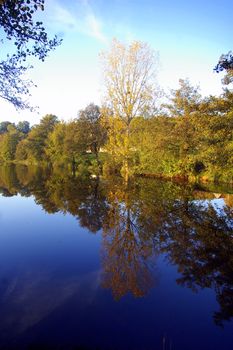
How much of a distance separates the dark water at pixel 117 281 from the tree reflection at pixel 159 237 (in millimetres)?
30

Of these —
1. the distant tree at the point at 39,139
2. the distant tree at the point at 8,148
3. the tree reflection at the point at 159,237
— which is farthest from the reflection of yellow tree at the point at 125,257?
the distant tree at the point at 8,148

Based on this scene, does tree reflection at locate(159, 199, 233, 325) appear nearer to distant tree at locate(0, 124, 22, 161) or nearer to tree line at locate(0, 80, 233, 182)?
tree line at locate(0, 80, 233, 182)

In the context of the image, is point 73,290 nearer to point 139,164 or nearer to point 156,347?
point 156,347

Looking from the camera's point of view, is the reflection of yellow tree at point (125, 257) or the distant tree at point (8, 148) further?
the distant tree at point (8, 148)

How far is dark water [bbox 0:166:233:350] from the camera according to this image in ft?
13.8

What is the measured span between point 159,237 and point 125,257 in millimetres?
2033

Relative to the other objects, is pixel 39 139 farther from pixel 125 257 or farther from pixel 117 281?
pixel 117 281

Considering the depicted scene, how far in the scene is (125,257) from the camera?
7191mm

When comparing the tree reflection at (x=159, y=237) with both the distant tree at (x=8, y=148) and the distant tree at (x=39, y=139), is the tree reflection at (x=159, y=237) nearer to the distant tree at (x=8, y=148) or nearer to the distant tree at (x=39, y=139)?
the distant tree at (x=39, y=139)

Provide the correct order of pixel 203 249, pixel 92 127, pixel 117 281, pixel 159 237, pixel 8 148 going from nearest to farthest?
pixel 117 281 < pixel 203 249 < pixel 159 237 < pixel 92 127 < pixel 8 148

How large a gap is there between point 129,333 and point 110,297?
1.12 m

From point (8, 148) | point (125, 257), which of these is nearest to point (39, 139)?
point (8, 148)

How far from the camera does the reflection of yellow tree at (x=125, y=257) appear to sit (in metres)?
5.77

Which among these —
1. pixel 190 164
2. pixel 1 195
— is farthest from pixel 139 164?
pixel 1 195
